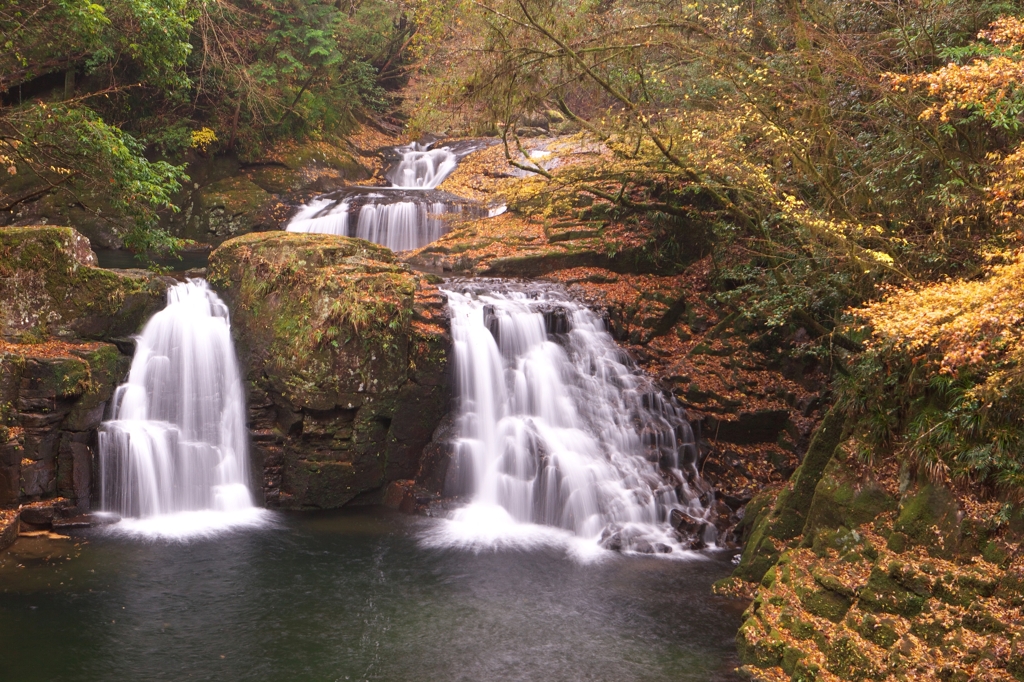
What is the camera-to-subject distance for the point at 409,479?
11289 mm

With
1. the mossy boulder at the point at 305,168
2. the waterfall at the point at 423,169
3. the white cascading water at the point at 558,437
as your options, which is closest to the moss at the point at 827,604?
the white cascading water at the point at 558,437

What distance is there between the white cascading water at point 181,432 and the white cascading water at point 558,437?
3217mm

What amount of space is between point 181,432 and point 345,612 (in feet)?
14.2

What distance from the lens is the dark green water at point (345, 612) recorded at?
22.0 ft

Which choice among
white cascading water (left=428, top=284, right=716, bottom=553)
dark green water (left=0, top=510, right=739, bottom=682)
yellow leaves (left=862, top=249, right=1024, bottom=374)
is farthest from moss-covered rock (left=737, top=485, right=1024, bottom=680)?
white cascading water (left=428, top=284, right=716, bottom=553)

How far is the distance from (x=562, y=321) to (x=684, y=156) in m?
3.73

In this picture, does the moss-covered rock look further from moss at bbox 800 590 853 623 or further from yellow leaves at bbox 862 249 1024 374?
yellow leaves at bbox 862 249 1024 374

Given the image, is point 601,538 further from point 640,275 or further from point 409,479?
point 640,275

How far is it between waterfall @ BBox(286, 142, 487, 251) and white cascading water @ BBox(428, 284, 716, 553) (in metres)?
5.08

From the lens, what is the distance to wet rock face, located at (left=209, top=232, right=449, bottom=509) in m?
10.7

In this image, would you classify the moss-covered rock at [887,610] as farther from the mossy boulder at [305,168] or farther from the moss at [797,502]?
the mossy boulder at [305,168]

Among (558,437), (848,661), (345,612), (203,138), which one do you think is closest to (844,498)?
(848,661)

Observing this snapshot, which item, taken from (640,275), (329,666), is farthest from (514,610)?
(640,275)

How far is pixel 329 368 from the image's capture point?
10672 millimetres
